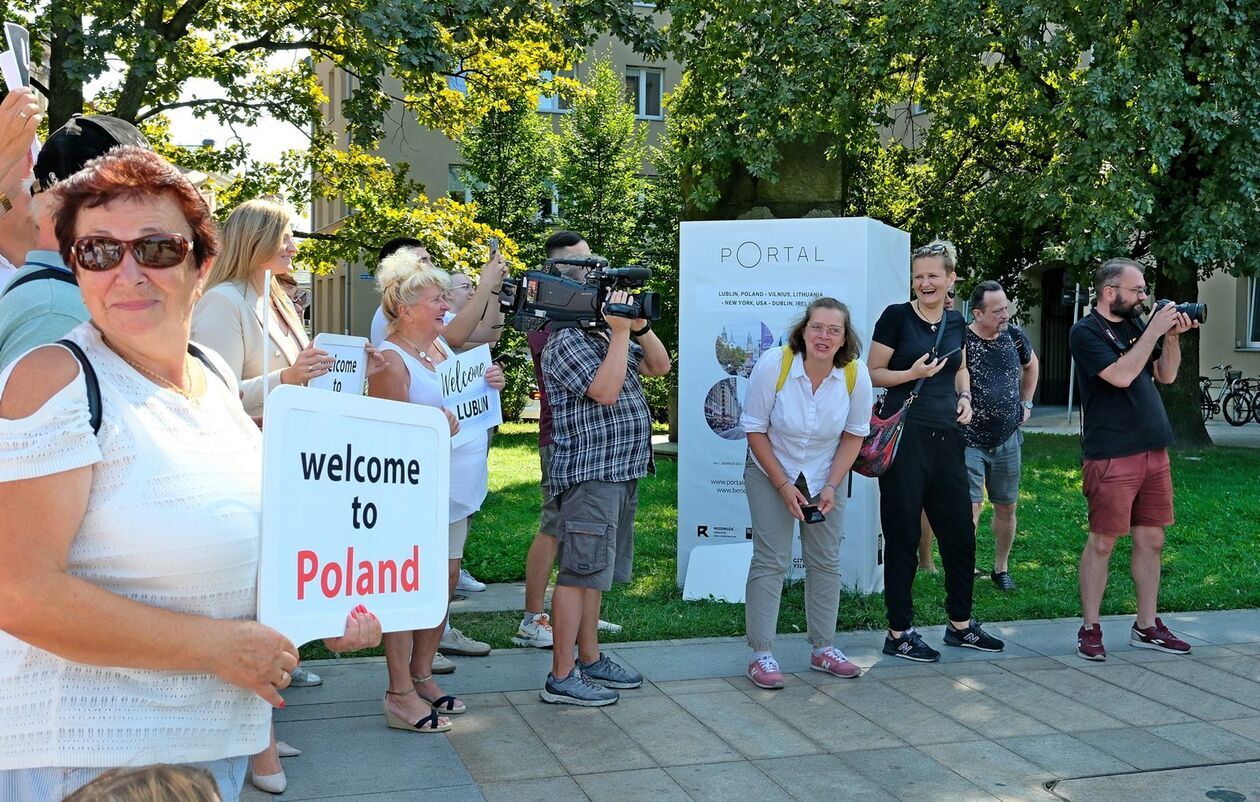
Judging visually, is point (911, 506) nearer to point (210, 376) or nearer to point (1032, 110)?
point (210, 376)

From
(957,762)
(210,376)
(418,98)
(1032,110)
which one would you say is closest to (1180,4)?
(1032,110)

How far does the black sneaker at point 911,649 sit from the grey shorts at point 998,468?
6.92 ft

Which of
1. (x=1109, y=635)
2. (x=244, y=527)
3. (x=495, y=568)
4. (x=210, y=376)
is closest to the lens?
(x=244, y=527)

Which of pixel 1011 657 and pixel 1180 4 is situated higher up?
pixel 1180 4

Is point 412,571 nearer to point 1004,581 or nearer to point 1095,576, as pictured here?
point 1095,576

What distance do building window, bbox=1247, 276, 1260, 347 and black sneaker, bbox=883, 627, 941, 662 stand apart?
24000 mm

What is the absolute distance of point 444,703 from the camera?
206 inches

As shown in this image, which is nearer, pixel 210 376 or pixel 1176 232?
pixel 210 376

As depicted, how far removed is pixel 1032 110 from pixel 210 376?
15083mm

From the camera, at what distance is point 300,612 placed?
82.0 inches

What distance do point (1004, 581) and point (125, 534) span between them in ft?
23.6

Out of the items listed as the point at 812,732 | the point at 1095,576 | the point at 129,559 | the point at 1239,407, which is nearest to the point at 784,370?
the point at 812,732

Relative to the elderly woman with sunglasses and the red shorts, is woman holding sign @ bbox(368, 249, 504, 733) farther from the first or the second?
the red shorts

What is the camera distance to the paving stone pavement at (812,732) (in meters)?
4.46
